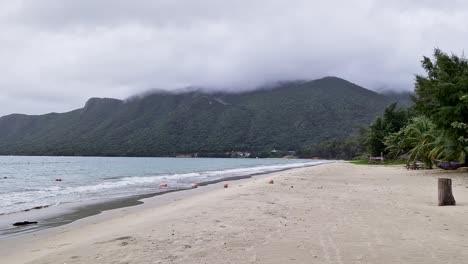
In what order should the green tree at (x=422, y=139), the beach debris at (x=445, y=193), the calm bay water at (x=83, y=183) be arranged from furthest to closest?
the green tree at (x=422, y=139) < the calm bay water at (x=83, y=183) < the beach debris at (x=445, y=193)

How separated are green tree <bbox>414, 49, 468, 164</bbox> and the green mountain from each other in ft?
313

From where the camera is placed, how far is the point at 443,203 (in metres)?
11.6

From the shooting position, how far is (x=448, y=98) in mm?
23781

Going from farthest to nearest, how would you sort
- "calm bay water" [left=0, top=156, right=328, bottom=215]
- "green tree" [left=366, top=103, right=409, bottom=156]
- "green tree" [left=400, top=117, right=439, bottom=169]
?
"green tree" [left=366, top=103, right=409, bottom=156] → "green tree" [left=400, top=117, right=439, bottom=169] → "calm bay water" [left=0, top=156, right=328, bottom=215]

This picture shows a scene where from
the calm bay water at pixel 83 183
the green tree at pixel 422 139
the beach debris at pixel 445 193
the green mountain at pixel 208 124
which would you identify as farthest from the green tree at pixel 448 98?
the green mountain at pixel 208 124

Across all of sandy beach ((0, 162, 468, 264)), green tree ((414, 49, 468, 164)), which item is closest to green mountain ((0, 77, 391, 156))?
green tree ((414, 49, 468, 164))

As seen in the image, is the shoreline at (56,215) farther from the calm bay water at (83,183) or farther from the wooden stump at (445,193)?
the wooden stump at (445,193)

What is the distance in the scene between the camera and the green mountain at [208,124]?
12669 centimetres

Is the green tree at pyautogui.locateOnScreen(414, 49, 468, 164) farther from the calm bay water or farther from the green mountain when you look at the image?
the green mountain

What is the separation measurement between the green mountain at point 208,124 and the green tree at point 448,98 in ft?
313

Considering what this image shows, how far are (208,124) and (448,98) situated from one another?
111229mm

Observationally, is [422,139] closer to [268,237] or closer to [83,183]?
[83,183]

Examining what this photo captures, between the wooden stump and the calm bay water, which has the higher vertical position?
the wooden stump

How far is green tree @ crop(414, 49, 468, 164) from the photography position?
23141 millimetres
